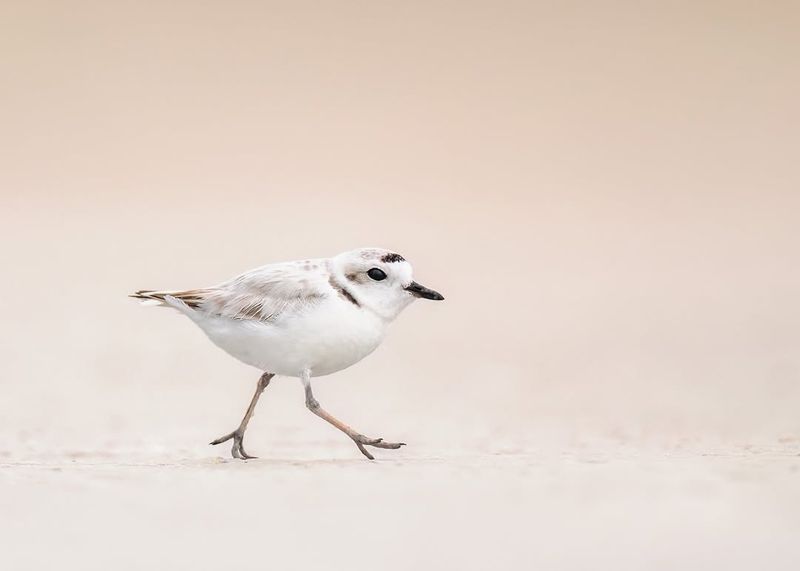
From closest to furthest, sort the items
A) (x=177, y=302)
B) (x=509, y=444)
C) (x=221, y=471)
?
(x=221, y=471)
(x=177, y=302)
(x=509, y=444)

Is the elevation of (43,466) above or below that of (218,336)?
below

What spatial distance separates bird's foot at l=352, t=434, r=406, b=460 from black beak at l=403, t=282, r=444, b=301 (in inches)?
33.1

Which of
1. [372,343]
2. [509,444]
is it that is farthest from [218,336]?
[509,444]

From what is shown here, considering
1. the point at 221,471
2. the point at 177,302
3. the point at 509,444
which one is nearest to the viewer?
the point at 221,471

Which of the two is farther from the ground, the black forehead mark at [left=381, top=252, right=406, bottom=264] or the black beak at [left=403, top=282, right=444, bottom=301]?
the black forehead mark at [left=381, top=252, right=406, bottom=264]

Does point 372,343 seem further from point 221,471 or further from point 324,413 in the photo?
point 221,471

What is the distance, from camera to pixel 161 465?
8680 millimetres

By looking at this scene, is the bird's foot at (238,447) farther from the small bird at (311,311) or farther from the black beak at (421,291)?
the black beak at (421,291)

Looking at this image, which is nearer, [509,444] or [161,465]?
[161,465]

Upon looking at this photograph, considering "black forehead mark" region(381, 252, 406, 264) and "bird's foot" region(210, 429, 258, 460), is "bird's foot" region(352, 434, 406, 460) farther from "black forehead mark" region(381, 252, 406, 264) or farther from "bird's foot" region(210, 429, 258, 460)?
"black forehead mark" region(381, 252, 406, 264)

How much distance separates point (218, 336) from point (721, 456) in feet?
9.30

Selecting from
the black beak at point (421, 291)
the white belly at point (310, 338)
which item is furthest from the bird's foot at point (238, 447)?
the black beak at point (421, 291)

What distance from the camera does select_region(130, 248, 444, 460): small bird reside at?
8.57 meters

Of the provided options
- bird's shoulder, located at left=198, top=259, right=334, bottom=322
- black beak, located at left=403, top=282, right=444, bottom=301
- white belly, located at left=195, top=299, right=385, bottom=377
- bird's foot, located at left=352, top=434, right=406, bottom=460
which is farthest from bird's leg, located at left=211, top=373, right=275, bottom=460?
black beak, located at left=403, top=282, right=444, bottom=301
